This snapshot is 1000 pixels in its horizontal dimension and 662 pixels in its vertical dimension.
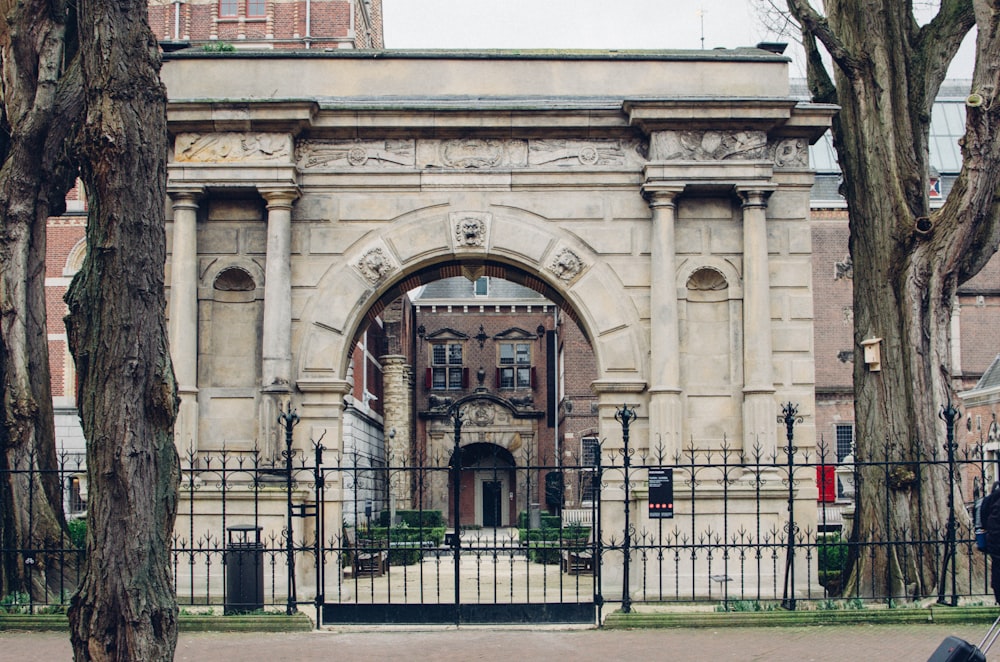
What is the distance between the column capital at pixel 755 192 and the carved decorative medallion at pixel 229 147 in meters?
6.66

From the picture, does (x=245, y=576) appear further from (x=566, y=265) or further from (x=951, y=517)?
(x=951, y=517)

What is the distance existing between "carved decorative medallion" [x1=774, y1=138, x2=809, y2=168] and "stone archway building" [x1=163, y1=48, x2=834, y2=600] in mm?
34

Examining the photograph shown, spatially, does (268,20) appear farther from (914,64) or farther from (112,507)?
(112,507)

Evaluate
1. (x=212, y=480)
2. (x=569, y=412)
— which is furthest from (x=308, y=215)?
(x=569, y=412)

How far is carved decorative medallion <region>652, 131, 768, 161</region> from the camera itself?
18.3m

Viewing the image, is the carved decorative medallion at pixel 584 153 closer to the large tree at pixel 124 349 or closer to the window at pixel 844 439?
the large tree at pixel 124 349

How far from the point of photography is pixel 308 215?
1861 cm

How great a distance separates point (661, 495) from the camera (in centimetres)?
1516

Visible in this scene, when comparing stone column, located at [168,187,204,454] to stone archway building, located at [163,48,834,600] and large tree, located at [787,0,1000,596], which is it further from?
large tree, located at [787,0,1000,596]

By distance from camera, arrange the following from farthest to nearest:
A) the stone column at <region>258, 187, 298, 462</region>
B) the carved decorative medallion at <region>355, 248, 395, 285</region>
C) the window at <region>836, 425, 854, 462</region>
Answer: the window at <region>836, 425, 854, 462</region> < the carved decorative medallion at <region>355, 248, 395, 285</region> < the stone column at <region>258, 187, 298, 462</region>

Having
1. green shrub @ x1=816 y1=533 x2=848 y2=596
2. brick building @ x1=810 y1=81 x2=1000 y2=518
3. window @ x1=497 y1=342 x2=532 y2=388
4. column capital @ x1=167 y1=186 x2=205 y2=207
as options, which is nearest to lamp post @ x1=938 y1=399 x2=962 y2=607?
green shrub @ x1=816 y1=533 x2=848 y2=596

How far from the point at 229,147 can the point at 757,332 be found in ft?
26.7

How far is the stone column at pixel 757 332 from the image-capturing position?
17953 mm

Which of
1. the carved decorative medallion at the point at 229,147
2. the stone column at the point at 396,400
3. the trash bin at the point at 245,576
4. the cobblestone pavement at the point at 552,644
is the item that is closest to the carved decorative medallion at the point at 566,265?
the carved decorative medallion at the point at 229,147
